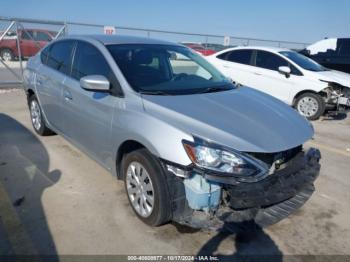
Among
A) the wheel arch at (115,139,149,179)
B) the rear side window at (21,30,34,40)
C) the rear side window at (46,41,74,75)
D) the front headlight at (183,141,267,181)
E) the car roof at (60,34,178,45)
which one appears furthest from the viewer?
the rear side window at (21,30,34,40)

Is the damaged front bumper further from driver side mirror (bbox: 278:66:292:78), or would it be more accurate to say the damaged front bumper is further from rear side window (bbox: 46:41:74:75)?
driver side mirror (bbox: 278:66:292:78)

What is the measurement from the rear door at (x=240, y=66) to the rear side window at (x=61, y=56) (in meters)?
5.22

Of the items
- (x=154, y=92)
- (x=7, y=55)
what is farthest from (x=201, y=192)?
(x=7, y=55)

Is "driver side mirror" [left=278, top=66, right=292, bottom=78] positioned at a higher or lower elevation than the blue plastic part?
higher

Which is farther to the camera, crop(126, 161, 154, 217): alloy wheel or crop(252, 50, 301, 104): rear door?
crop(252, 50, 301, 104): rear door

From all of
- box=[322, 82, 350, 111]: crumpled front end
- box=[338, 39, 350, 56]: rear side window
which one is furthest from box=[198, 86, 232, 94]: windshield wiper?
box=[338, 39, 350, 56]: rear side window

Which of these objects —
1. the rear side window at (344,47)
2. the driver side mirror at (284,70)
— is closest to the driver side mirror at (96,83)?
the driver side mirror at (284,70)

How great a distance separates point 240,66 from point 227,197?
6.69 m

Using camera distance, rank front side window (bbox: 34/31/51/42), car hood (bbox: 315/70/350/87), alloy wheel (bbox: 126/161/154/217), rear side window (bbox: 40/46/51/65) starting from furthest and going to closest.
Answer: front side window (bbox: 34/31/51/42)
car hood (bbox: 315/70/350/87)
rear side window (bbox: 40/46/51/65)
alloy wheel (bbox: 126/161/154/217)

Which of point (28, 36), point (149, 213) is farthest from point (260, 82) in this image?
point (28, 36)

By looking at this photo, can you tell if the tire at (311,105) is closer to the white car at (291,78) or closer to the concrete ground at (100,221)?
the white car at (291,78)

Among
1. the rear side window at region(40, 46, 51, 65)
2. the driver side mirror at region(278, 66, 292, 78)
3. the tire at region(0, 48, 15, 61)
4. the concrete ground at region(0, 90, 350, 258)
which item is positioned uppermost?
the rear side window at region(40, 46, 51, 65)

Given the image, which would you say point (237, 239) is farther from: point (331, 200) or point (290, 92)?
point (290, 92)

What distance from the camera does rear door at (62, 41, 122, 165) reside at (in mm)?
3465
